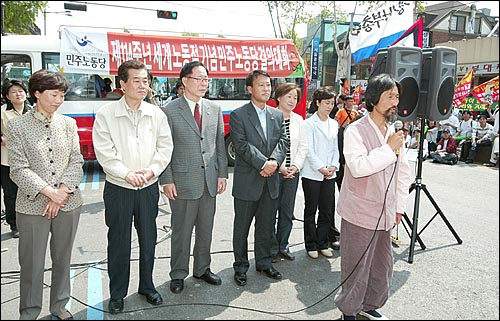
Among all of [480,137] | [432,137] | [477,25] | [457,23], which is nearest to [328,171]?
[480,137]

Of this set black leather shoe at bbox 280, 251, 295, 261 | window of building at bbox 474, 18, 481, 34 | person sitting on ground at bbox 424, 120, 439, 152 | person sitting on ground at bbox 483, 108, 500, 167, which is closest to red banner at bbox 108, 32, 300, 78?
person sitting on ground at bbox 483, 108, 500, 167

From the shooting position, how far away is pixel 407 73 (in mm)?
3930

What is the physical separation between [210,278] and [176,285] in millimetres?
306

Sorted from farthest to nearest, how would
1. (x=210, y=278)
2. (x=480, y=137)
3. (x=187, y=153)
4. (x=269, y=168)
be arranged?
1. (x=480, y=137)
2. (x=210, y=278)
3. (x=269, y=168)
4. (x=187, y=153)

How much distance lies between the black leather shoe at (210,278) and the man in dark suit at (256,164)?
0.53 feet

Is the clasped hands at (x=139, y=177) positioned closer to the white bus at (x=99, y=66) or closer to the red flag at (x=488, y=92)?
the white bus at (x=99, y=66)

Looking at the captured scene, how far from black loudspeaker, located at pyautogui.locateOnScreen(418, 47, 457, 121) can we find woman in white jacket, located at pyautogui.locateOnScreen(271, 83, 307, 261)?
1.24 meters

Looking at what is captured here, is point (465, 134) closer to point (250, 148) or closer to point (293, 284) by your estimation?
point (293, 284)

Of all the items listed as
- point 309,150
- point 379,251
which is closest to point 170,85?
point 309,150

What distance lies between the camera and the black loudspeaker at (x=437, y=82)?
155 inches

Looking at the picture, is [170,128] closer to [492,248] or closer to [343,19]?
[492,248]

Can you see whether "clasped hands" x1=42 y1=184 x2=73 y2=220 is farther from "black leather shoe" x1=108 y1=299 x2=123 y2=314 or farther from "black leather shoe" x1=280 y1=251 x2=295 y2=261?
"black leather shoe" x1=280 y1=251 x2=295 y2=261

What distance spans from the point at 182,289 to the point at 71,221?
43.6 inches

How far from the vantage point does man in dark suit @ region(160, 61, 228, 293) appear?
326 centimetres
